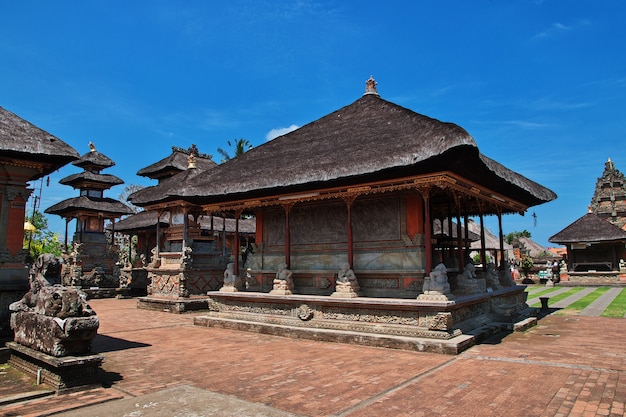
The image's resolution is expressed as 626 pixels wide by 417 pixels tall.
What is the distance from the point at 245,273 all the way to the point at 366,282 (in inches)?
204

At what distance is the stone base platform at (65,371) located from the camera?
6.53m

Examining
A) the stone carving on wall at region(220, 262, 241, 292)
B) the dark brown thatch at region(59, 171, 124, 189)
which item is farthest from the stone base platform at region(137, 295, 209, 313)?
the dark brown thatch at region(59, 171, 124, 189)

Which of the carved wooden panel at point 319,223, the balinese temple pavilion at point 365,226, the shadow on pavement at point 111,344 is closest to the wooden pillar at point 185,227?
the balinese temple pavilion at point 365,226

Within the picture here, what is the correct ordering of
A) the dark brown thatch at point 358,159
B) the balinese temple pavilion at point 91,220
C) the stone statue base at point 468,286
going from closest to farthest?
the dark brown thatch at point 358,159
the stone statue base at point 468,286
the balinese temple pavilion at point 91,220

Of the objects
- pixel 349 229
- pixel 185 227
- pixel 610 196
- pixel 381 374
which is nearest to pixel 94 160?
pixel 185 227

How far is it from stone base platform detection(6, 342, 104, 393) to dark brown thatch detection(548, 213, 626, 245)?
35.6m

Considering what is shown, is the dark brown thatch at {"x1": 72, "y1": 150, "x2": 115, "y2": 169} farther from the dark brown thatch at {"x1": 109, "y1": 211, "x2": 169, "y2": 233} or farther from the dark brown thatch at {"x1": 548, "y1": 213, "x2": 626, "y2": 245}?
the dark brown thatch at {"x1": 548, "y1": 213, "x2": 626, "y2": 245}

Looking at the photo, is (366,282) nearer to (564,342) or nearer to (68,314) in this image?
(564,342)

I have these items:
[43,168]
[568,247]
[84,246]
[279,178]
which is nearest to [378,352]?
[279,178]

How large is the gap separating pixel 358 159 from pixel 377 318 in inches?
157

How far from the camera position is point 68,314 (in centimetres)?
689

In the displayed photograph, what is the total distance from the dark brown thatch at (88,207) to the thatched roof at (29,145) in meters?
19.6

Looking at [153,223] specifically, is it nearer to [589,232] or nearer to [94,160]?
[94,160]

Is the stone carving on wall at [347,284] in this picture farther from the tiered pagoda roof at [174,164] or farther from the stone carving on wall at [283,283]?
the tiered pagoda roof at [174,164]
